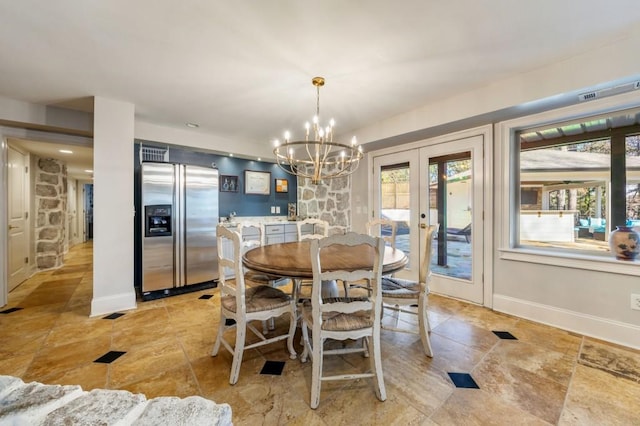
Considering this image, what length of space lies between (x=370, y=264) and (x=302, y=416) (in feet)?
3.12

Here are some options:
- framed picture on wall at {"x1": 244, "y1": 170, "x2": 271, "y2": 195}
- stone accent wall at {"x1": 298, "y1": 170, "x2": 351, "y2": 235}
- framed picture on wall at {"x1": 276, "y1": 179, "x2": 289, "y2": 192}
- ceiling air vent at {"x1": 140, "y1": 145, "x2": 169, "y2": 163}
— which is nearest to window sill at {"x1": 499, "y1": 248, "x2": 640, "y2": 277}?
stone accent wall at {"x1": 298, "y1": 170, "x2": 351, "y2": 235}

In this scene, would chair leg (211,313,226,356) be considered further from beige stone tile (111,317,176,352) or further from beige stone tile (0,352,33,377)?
beige stone tile (0,352,33,377)

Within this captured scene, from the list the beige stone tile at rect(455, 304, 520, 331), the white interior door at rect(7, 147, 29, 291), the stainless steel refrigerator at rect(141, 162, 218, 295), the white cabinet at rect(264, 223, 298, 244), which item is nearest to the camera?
the beige stone tile at rect(455, 304, 520, 331)

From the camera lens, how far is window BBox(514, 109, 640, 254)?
2.28m

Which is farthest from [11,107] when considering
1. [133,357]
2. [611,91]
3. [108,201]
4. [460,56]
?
[611,91]

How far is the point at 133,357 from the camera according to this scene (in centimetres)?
198

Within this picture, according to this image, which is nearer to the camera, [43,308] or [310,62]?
[310,62]

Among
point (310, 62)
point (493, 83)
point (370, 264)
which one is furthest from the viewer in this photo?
point (493, 83)

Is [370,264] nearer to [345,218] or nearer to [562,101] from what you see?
[562,101]

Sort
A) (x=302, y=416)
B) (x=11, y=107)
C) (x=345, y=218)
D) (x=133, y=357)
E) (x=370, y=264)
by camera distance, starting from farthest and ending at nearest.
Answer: (x=345, y=218), (x=11, y=107), (x=133, y=357), (x=370, y=264), (x=302, y=416)

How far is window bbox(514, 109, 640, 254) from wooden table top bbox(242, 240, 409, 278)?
1.78 m

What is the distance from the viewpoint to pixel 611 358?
1.93m

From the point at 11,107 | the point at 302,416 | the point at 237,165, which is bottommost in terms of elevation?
the point at 302,416

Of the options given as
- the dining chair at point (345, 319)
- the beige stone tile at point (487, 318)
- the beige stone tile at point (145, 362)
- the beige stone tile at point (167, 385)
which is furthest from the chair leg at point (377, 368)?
the beige stone tile at point (487, 318)
